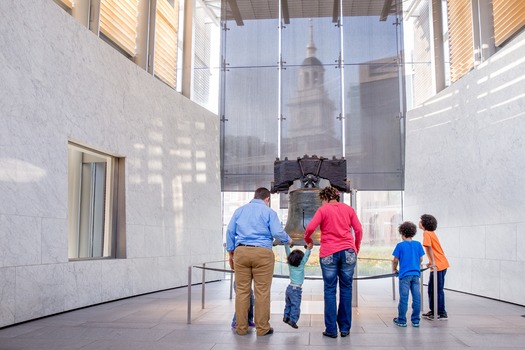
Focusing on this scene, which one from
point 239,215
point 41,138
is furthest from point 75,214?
point 239,215

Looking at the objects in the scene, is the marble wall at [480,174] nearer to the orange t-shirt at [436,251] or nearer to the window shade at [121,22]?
the orange t-shirt at [436,251]

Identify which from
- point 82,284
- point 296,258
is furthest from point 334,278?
point 82,284

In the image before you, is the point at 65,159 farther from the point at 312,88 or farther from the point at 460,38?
the point at 460,38

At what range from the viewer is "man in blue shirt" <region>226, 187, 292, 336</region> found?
5270 millimetres

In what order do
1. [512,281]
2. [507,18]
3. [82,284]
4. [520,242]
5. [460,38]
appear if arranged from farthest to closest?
[460,38] < [507,18] < [512,281] < [520,242] < [82,284]

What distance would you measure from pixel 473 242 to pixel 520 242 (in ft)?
5.35

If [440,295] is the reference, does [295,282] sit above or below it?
above

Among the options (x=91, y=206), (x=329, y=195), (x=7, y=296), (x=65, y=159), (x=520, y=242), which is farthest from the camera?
(x=91, y=206)

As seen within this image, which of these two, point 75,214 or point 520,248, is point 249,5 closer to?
point 75,214

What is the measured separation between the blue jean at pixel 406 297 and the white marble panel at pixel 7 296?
401cm

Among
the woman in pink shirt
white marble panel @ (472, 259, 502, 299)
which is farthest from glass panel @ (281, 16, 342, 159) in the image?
the woman in pink shirt

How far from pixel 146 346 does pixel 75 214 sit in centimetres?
408

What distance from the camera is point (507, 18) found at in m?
9.07

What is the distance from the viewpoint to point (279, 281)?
11.9 m
